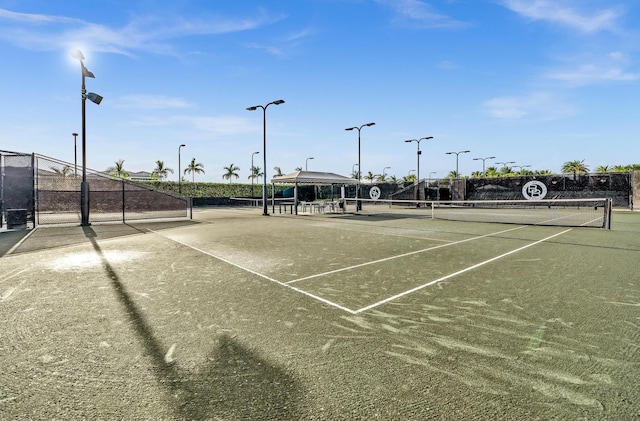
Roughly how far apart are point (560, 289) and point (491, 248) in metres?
4.52

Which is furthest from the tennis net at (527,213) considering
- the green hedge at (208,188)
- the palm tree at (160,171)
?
the palm tree at (160,171)

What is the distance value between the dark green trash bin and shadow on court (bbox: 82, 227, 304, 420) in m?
16.8

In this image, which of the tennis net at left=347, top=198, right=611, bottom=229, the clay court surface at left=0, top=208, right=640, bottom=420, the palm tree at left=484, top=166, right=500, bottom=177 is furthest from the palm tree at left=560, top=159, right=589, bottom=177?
the clay court surface at left=0, top=208, right=640, bottom=420

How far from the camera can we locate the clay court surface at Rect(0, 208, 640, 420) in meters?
2.60

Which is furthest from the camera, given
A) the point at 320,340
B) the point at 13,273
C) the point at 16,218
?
the point at 16,218

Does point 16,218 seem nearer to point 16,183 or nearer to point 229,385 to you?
point 16,183

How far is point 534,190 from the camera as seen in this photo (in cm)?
3566

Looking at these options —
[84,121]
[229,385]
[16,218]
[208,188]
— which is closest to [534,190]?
[84,121]

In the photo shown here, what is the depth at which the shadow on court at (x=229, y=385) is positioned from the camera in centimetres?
250

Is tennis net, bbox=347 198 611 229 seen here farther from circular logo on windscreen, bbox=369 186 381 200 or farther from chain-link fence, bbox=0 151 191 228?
chain-link fence, bbox=0 151 191 228

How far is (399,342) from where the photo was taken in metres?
3.67

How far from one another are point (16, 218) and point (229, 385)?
1840 centimetres

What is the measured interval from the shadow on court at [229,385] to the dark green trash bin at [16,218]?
55.1 feet

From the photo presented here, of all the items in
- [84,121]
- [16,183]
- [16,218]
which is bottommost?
[16,218]
